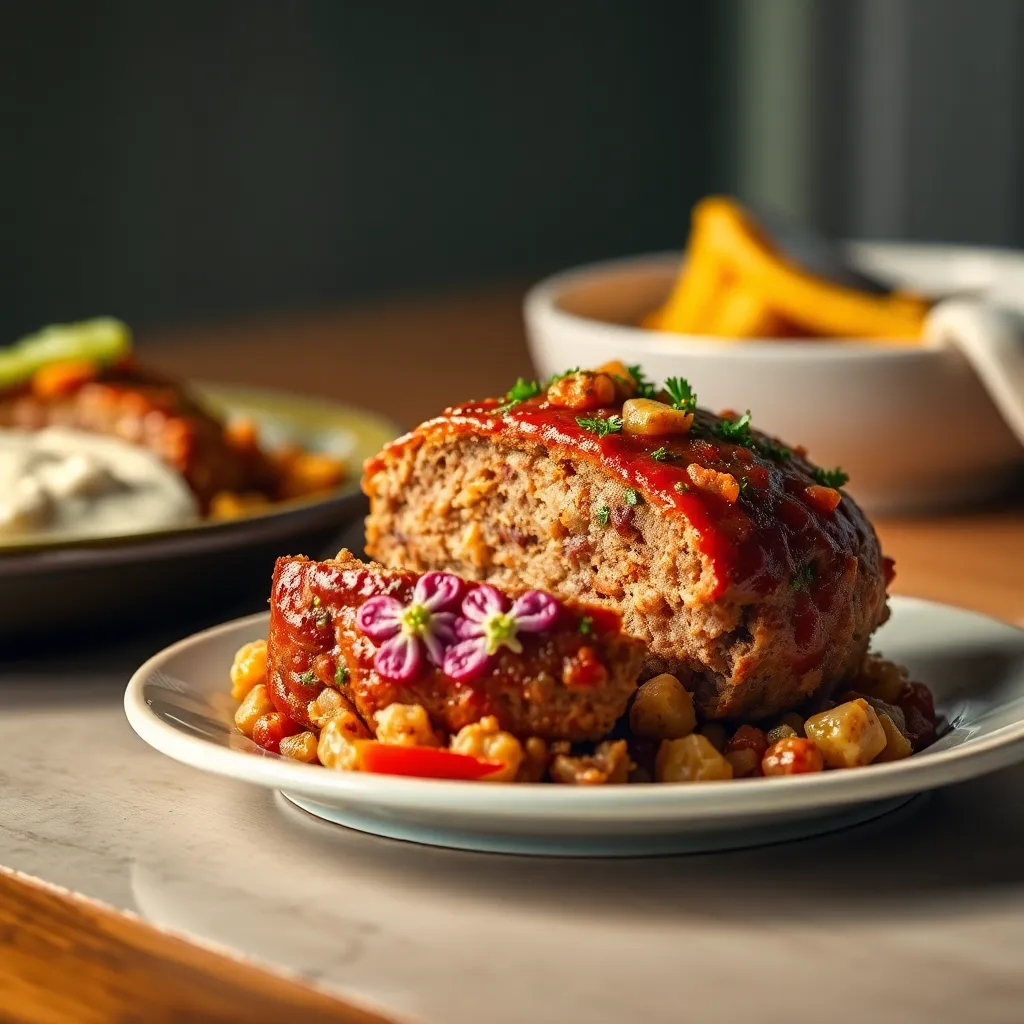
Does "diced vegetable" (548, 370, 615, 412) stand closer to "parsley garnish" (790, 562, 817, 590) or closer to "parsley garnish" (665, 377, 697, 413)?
"parsley garnish" (665, 377, 697, 413)

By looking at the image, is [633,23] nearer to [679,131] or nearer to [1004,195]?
[679,131]

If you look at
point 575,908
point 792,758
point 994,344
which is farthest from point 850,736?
point 994,344

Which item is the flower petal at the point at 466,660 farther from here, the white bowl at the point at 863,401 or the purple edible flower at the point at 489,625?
the white bowl at the point at 863,401

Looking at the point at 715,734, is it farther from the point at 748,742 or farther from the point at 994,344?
the point at 994,344

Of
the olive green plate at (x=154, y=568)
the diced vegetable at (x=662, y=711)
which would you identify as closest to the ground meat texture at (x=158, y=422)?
the olive green plate at (x=154, y=568)

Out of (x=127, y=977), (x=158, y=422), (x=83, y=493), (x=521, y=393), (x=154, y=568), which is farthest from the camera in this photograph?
(x=158, y=422)

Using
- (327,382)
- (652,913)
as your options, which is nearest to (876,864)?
(652,913)
